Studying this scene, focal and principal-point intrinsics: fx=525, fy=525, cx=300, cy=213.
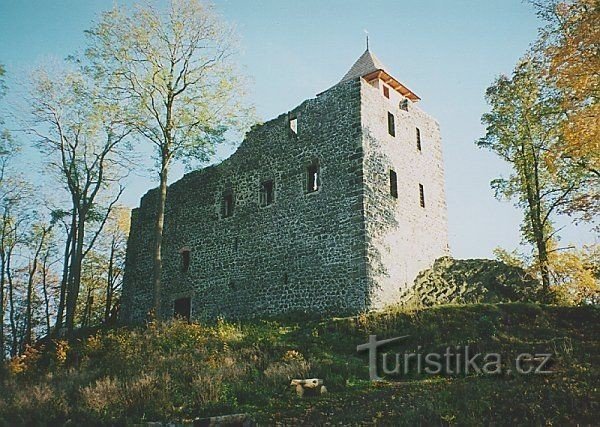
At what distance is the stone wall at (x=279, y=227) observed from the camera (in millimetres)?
16047

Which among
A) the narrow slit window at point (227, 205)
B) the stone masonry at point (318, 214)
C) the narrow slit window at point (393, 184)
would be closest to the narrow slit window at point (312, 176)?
the stone masonry at point (318, 214)

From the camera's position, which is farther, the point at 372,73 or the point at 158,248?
the point at 372,73

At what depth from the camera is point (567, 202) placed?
17.8 metres

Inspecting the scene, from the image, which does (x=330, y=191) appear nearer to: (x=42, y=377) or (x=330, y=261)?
(x=330, y=261)

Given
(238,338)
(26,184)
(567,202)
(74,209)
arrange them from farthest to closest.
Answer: (26,184)
(74,209)
(567,202)
(238,338)

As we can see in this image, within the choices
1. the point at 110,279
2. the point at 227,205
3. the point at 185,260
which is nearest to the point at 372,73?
the point at 227,205

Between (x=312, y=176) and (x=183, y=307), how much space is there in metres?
7.47

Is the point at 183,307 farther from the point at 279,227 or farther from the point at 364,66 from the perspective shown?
the point at 364,66

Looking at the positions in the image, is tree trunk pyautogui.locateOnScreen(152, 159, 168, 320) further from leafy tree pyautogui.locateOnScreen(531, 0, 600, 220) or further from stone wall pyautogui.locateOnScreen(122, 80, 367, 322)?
leafy tree pyautogui.locateOnScreen(531, 0, 600, 220)

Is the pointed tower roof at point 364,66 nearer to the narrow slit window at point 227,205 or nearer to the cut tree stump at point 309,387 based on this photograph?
the narrow slit window at point 227,205

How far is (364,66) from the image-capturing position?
2172 centimetres

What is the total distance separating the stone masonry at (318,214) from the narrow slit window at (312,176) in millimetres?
37

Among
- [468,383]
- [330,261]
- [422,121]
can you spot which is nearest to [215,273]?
[330,261]

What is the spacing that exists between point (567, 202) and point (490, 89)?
5.21m
